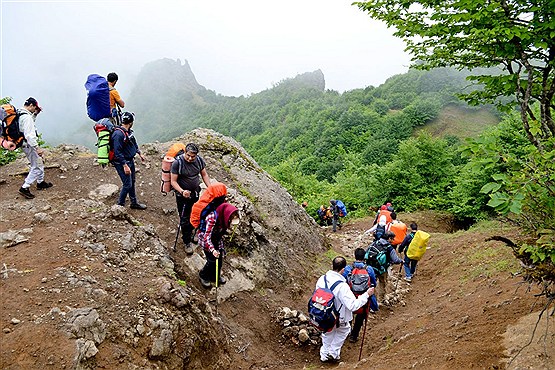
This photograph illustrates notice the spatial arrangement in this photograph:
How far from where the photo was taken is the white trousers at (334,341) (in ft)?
23.1

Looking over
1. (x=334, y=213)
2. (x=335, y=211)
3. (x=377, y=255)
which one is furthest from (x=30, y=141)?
(x=334, y=213)

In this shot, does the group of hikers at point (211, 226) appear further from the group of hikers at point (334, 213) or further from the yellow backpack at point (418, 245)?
the group of hikers at point (334, 213)

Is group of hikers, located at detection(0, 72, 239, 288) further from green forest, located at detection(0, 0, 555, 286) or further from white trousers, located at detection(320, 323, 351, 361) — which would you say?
green forest, located at detection(0, 0, 555, 286)

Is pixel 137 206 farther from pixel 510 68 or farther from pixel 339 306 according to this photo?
pixel 510 68

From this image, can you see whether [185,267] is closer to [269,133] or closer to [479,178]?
[479,178]

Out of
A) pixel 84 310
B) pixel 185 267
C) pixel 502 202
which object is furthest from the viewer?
pixel 185 267

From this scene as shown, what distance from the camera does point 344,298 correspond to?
21.7ft

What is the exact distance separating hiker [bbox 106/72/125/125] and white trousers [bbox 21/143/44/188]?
1.96 metres

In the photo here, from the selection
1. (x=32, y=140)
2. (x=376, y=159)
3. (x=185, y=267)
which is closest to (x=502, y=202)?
(x=185, y=267)

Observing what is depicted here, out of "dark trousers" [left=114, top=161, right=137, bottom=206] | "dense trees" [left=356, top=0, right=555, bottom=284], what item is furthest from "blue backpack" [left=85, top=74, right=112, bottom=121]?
"dense trees" [left=356, top=0, right=555, bottom=284]

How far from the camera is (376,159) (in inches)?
2537

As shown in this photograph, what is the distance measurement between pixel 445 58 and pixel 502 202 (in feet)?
12.5

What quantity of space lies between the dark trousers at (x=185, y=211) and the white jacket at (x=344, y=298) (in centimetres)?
325

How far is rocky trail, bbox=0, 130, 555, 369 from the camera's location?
5.18m
